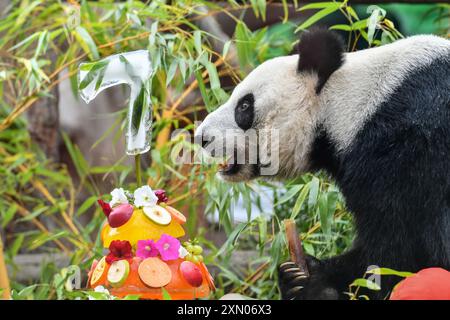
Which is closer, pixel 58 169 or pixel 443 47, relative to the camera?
pixel 443 47

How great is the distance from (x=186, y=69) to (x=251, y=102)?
358 millimetres

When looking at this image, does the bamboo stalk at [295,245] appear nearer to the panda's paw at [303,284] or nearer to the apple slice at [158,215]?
the panda's paw at [303,284]

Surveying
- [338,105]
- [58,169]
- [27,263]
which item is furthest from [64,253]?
[338,105]

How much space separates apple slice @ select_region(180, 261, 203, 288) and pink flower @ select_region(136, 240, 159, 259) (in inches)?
2.3

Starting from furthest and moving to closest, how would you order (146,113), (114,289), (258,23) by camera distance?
(258,23), (146,113), (114,289)

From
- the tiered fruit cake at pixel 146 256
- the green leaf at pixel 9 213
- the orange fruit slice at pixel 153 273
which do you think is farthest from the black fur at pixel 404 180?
the green leaf at pixel 9 213

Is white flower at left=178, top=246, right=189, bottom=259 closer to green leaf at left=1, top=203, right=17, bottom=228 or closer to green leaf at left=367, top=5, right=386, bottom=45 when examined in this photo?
green leaf at left=367, top=5, right=386, bottom=45

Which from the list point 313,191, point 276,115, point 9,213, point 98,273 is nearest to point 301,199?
point 313,191

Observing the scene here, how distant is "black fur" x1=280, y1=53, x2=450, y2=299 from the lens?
1.84 m

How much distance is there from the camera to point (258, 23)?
3.50 m

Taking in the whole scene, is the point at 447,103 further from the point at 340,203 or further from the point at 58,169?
the point at 58,169

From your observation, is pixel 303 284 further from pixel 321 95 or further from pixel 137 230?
pixel 137 230

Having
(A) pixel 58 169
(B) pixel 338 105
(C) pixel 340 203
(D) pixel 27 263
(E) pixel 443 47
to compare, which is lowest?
(D) pixel 27 263

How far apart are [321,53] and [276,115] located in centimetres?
21
